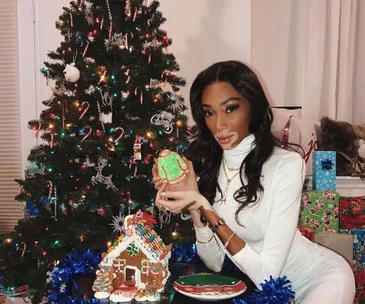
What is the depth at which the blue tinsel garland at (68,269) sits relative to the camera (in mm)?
1357

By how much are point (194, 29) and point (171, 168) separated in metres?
1.93

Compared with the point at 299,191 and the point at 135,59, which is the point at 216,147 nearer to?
the point at 299,191

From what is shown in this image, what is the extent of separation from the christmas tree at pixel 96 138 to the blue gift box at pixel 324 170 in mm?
982

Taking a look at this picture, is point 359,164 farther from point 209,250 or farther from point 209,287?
point 209,287

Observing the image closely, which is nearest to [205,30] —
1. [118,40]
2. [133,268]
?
[118,40]

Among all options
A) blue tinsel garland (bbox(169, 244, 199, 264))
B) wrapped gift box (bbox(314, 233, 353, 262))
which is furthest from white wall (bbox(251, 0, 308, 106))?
blue tinsel garland (bbox(169, 244, 199, 264))

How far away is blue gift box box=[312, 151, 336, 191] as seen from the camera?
2.35m

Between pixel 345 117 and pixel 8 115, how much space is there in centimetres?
262

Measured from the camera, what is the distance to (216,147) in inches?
62.5

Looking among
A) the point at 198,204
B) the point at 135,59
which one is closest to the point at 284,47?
the point at 135,59

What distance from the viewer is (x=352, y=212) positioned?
2342 mm

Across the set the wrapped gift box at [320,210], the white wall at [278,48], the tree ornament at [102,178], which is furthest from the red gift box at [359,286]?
the white wall at [278,48]

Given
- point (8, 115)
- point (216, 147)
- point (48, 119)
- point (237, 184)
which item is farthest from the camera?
point (8, 115)

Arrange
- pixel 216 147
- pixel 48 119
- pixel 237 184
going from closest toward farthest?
pixel 237 184
pixel 216 147
pixel 48 119
